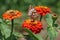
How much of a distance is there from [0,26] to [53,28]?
0.24 meters

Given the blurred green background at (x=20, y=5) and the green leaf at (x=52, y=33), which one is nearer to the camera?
the green leaf at (x=52, y=33)

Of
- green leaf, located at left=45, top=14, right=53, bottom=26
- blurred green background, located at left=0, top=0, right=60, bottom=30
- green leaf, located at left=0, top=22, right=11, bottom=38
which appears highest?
green leaf, located at left=45, top=14, right=53, bottom=26

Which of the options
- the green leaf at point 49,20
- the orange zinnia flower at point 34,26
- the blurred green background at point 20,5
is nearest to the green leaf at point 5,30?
the orange zinnia flower at point 34,26

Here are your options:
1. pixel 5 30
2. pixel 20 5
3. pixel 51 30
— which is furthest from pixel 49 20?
pixel 20 5

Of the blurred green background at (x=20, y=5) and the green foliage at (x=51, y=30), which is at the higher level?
the green foliage at (x=51, y=30)

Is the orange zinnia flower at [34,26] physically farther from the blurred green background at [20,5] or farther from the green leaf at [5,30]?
the blurred green background at [20,5]

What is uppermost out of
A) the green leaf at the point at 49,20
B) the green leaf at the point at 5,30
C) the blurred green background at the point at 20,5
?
the green leaf at the point at 49,20

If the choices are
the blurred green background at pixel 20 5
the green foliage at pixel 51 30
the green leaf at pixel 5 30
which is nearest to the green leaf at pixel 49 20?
the green foliage at pixel 51 30

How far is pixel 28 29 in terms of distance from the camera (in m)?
1.17

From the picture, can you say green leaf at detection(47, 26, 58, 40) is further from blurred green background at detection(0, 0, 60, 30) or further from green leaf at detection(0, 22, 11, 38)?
blurred green background at detection(0, 0, 60, 30)

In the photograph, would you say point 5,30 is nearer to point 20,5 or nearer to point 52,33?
point 52,33

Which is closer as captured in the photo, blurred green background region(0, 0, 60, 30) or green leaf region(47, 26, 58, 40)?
green leaf region(47, 26, 58, 40)

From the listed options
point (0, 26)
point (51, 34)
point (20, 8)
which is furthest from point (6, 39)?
point (20, 8)

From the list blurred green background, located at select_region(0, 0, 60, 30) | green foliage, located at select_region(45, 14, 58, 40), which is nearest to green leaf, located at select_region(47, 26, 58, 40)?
green foliage, located at select_region(45, 14, 58, 40)
